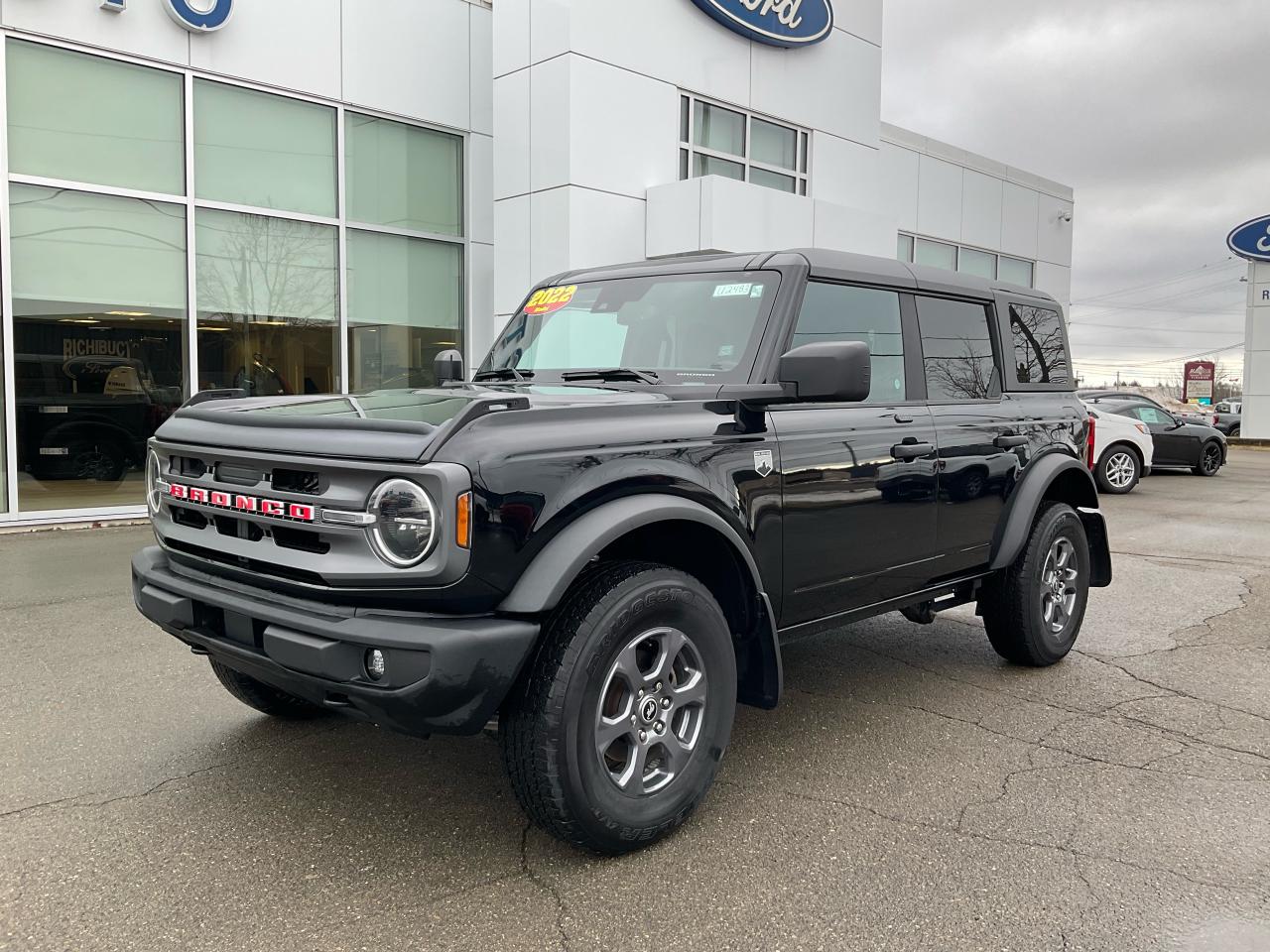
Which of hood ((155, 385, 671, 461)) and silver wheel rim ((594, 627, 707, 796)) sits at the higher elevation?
hood ((155, 385, 671, 461))

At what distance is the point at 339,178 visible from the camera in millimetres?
11508

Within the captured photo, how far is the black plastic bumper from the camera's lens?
2527 mm

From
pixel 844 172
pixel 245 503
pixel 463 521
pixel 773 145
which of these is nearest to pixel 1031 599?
pixel 463 521

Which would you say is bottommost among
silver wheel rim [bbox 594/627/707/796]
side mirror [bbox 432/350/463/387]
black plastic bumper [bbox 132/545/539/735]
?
silver wheel rim [bbox 594/627/707/796]

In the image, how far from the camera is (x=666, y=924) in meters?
2.63

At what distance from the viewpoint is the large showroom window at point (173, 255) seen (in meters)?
9.64

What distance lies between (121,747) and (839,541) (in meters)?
2.93

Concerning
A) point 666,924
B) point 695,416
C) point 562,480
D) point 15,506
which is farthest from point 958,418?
point 15,506

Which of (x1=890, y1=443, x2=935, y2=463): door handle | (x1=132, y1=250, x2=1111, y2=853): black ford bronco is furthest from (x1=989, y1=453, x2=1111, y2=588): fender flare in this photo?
(x1=890, y1=443, x2=935, y2=463): door handle

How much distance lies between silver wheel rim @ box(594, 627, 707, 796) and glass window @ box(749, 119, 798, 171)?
1148cm

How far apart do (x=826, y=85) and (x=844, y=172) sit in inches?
48.9

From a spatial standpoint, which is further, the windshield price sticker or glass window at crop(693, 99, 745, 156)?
glass window at crop(693, 99, 745, 156)

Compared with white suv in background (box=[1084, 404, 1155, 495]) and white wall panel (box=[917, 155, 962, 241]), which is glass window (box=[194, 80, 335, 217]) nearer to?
white suv in background (box=[1084, 404, 1155, 495])

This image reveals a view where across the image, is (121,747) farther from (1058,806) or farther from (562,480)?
(1058,806)
